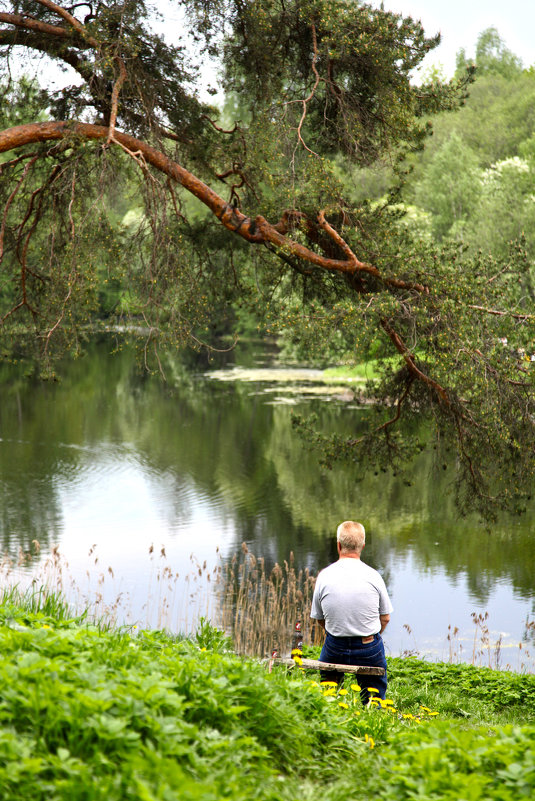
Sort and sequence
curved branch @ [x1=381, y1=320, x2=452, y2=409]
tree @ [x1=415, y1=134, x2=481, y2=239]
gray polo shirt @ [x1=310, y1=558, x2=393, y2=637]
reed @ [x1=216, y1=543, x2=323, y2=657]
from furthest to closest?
tree @ [x1=415, y1=134, x2=481, y2=239]
reed @ [x1=216, y1=543, x2=323, y2=657]
curved branch @ [x1=381, y1=320, x2=452, y2=409]
gray polo shirt @ [x1=310, y1=558, x2=393, y2=637]

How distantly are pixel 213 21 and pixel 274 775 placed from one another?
31.0ft

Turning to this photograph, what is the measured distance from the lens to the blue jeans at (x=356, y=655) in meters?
5.08

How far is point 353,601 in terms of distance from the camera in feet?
16.5

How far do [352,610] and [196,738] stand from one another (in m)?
2.07

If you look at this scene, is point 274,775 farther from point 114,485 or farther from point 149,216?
point 114,485

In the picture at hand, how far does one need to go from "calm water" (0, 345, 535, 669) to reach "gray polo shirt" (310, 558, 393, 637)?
426 centimetres

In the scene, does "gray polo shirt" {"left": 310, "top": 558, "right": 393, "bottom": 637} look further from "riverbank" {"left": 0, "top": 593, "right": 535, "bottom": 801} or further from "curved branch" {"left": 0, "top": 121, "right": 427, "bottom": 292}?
"curved branch" {"left": 0, "top": 121, "right": 427, "bottom": 292}

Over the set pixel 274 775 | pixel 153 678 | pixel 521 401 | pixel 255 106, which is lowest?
pixel 274 775

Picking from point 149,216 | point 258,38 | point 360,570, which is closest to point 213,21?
point 258,38

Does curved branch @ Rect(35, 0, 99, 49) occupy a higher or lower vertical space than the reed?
higher

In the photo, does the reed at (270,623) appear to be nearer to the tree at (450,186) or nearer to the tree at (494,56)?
the tree at (450,186)

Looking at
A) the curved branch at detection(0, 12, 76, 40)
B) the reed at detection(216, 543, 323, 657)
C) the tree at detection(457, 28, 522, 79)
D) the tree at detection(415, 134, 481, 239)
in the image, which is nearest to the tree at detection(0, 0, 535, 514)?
the curved branch at detection(0, 12, 76, 40)

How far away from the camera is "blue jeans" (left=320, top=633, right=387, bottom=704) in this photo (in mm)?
5082

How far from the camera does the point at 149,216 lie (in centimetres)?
915
